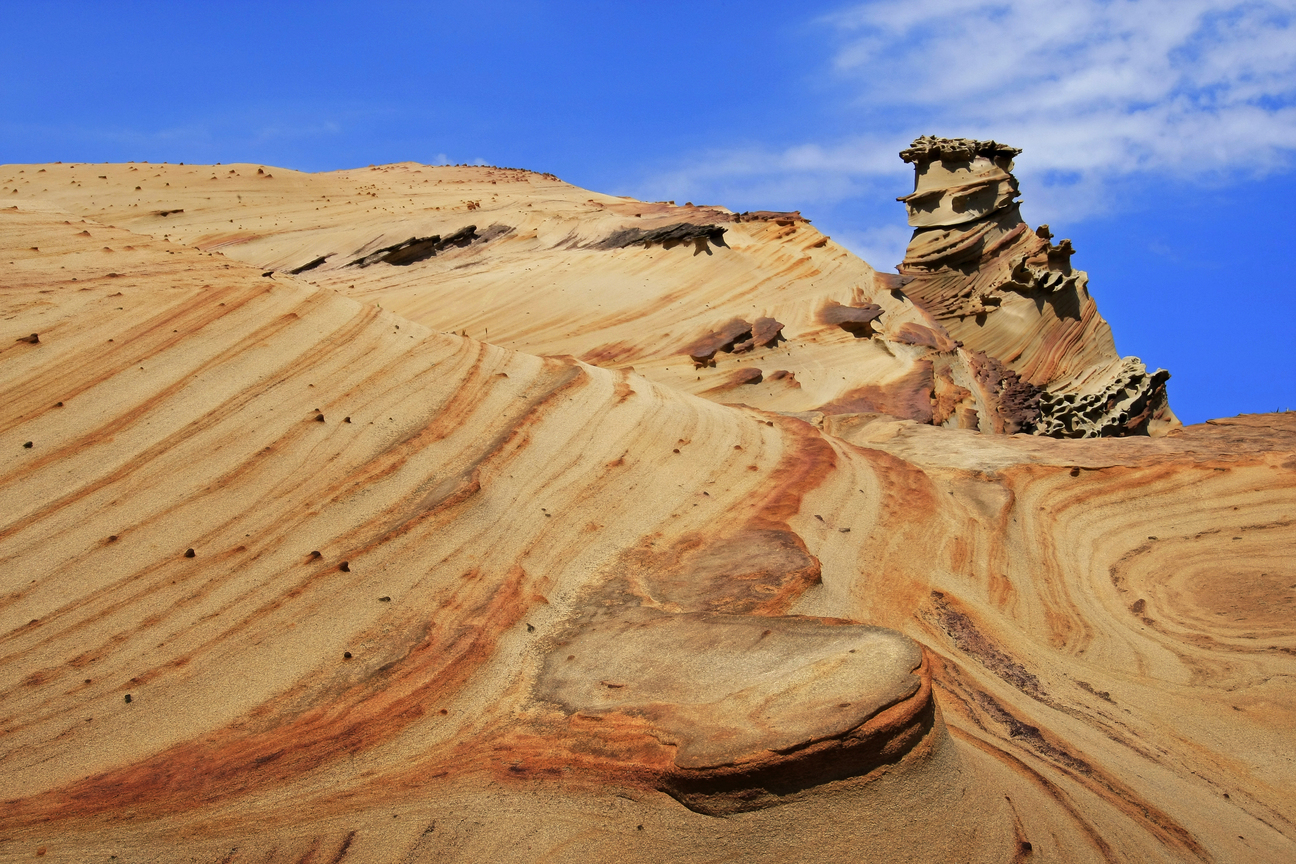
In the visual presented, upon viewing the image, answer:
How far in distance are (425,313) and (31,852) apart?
979cm

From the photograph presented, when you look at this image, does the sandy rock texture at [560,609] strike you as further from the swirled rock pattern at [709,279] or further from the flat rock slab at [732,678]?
the swirled rock pattern at [709,279]

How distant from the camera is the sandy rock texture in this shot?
11.6 feet

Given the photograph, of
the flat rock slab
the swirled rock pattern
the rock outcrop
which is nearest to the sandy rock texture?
the flat rock slab

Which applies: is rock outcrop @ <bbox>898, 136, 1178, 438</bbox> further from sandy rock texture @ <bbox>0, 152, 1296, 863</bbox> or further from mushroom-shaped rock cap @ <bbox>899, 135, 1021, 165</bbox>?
sandy rock texture @ <bbox>0, 152, 1296, 863</bbox>

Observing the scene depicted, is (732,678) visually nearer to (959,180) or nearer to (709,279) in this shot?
(709,279)

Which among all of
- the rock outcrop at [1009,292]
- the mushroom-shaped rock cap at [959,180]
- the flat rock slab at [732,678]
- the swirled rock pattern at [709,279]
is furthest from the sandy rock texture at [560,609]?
the mushroom-shaped rock cap at [959,180]

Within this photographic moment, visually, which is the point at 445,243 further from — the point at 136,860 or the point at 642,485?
the point at 136,860

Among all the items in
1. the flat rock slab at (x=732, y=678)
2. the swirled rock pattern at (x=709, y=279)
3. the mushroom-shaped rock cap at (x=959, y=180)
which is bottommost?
the flat rock slab at (x=732, y=678)

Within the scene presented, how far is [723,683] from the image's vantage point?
155 inches

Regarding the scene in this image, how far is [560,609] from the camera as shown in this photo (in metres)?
4.90

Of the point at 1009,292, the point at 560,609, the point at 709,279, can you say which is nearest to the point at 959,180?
the point at 1009,292

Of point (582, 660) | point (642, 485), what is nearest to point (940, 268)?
point (642, 485)

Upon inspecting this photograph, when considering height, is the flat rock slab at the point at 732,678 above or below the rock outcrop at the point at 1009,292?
below

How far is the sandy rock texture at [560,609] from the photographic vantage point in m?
3.54
